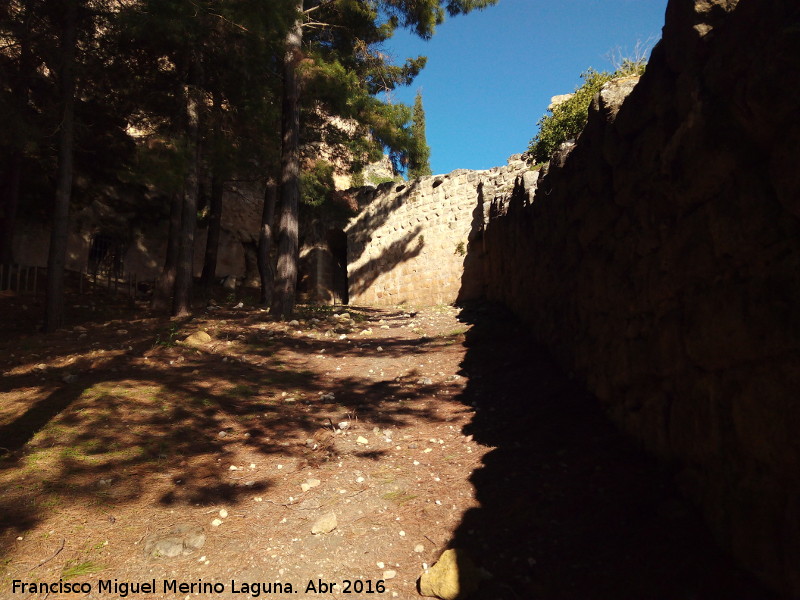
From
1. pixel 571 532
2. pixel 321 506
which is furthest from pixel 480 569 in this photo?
pixel 321 506

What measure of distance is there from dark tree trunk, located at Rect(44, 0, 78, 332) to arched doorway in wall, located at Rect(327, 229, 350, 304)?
10.1 meters

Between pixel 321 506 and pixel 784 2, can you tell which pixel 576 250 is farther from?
pixel 321 506

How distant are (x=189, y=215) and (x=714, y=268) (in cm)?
969

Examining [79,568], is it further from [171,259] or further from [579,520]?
[171,259]

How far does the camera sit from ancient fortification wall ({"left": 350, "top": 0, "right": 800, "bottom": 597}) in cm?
185

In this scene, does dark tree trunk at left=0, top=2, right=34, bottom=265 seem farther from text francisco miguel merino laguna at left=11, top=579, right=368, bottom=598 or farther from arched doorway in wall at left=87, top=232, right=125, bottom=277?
text francisco miguel merino laguna at left=11, top=579, right=368, bottom=598

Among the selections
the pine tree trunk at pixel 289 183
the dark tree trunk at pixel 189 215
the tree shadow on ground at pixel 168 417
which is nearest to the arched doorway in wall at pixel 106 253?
the dark tree trunk at pixel 189 215

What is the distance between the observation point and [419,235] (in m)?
14.8

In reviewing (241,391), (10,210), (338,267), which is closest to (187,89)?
(10,210)

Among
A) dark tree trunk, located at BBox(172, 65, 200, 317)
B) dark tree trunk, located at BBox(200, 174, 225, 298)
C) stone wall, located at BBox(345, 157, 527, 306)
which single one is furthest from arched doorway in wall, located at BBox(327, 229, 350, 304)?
dark tree trunk, located at BBox(172, 65, 200, 317)

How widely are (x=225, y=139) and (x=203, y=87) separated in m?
1.16

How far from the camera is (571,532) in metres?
2.81

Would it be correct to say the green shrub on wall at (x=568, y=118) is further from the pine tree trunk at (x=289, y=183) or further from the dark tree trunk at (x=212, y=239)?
the dark tree trunk at (x=212, y=239)

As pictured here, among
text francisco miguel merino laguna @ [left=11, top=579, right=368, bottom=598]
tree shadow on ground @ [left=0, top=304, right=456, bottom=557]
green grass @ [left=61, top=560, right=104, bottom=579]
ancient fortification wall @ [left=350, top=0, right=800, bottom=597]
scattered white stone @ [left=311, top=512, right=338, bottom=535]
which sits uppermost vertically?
ancient fortification wall @ [left=350, top=0, right=800, bottom=597]
